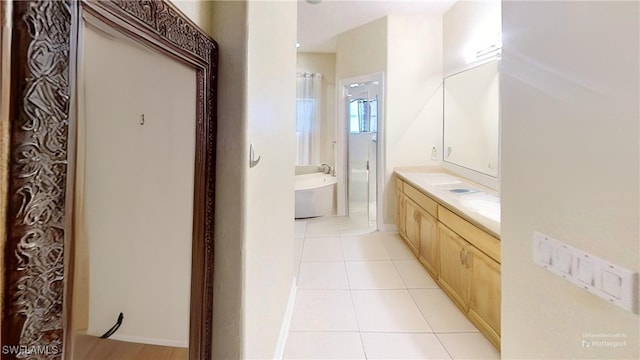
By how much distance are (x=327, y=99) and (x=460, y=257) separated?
476 centimetres

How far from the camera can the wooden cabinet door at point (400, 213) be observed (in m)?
4.13

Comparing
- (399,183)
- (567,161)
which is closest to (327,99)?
(399,183)

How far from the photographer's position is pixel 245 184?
41.6 inches

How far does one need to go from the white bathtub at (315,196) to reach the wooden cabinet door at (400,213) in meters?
1.48

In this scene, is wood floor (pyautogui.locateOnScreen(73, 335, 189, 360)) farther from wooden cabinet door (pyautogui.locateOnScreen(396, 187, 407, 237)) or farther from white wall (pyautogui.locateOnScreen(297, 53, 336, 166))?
white wall (pyautogui.locateOnScreen(297, 53, 336, 166))

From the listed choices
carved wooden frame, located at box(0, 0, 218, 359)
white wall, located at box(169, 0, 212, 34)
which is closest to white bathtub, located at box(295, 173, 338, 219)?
white wall, located at box(169, 0, 212, 34)

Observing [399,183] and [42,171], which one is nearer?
[42,171]

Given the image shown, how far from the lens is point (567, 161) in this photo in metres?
0.92

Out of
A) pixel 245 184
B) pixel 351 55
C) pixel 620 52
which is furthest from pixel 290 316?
pixel 351 55

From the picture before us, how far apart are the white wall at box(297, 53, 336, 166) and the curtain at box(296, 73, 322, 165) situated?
12 cm

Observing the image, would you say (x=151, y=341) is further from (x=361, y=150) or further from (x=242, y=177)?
(x=361, y=150)

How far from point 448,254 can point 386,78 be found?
9.22 feet

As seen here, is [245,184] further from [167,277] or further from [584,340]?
[584,340]

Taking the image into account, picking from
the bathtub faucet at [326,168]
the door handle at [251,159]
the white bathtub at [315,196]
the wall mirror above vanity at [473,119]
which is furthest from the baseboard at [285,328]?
the bathtub faucet at [326,168]
